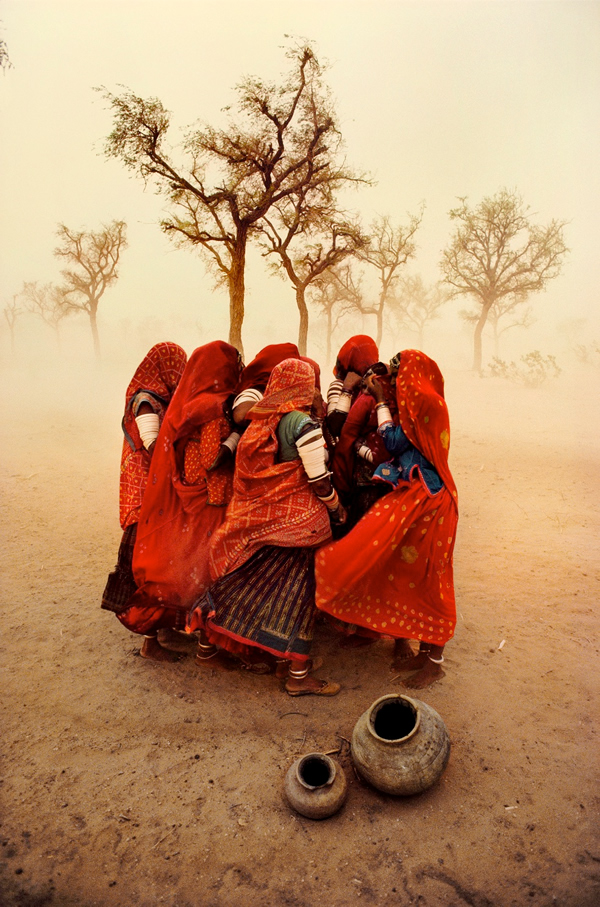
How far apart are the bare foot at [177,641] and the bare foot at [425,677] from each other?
5.05 ft

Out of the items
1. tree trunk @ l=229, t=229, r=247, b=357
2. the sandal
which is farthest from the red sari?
tree trunk @ l=229, t=229, r=247, b=357

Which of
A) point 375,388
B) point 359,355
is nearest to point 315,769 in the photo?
point 375,388

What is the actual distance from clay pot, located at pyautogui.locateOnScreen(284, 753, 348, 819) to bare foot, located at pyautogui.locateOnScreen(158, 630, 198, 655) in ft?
4.63

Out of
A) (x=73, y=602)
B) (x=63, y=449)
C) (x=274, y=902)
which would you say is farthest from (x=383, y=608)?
(x=63, y=449)

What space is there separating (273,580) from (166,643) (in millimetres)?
1183

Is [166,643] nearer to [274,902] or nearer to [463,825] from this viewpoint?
[274,902]

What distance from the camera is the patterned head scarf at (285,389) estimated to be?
10.1 ft

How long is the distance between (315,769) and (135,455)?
2.29m

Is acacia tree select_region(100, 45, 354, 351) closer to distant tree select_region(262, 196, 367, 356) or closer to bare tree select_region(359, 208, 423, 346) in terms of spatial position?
distant tree select_region(262, 196, 367, 356)

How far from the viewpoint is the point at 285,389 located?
10.2 ft

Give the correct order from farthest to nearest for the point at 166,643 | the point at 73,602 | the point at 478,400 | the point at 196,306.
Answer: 1. the point at 196,306
2. the point at 478,400
3. the point at 73,602
4. the point at 166,643

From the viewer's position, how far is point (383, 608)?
10.3 feet

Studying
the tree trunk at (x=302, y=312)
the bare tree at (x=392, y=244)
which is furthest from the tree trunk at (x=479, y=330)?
the tree trunk at (x=302, y=312)

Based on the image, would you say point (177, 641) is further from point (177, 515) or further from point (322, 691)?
point (322, 691)
